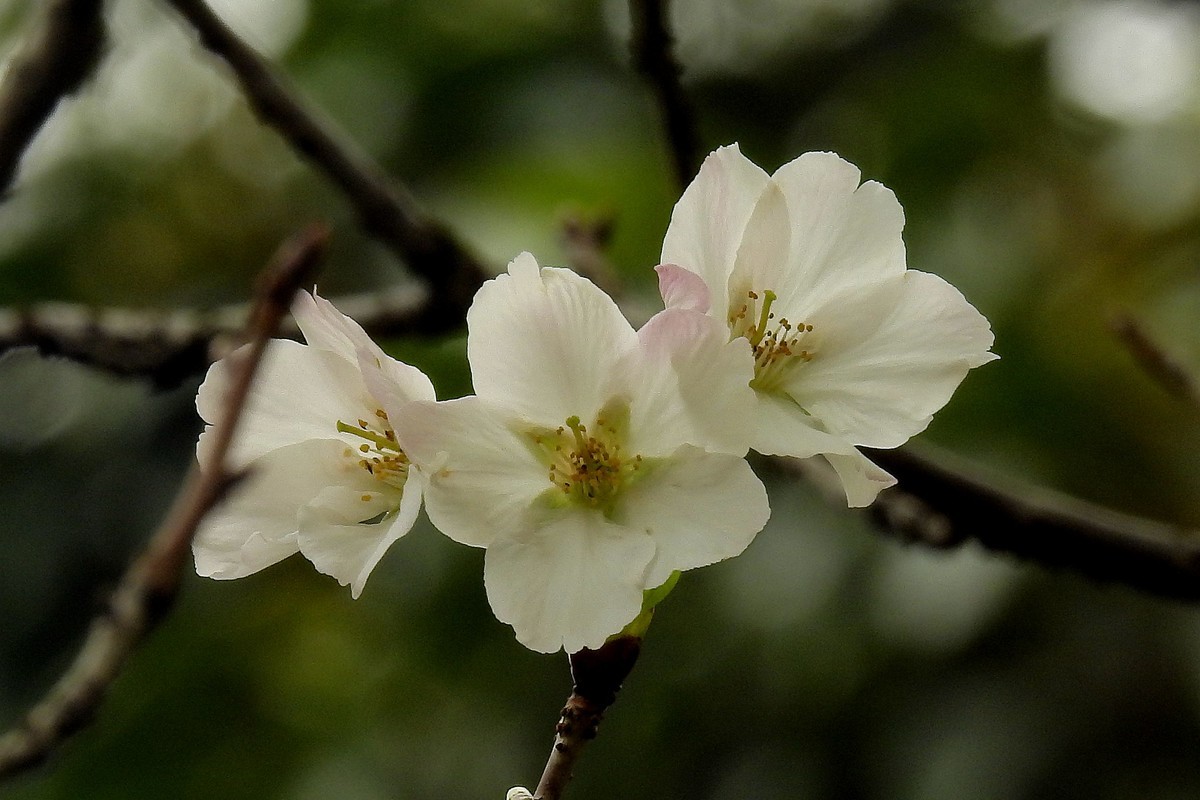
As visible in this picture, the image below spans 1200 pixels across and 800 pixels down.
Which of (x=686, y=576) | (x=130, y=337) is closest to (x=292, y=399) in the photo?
(x=130, y=337)

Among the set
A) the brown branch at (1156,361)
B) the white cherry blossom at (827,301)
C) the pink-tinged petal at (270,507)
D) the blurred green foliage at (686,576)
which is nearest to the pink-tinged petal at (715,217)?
the white cherry blossom at (827,301)

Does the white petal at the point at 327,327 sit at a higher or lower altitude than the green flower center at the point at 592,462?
higher

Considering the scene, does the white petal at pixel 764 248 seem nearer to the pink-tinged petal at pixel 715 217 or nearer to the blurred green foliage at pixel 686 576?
the pink-tinged petal at pixel 715 217

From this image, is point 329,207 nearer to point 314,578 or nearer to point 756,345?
Result: point 314,578

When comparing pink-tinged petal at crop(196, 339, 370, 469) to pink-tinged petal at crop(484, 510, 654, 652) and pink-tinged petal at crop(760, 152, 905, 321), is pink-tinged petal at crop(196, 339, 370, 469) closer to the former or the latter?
pink-tinged petal at crop(484, 510, 654, 652)

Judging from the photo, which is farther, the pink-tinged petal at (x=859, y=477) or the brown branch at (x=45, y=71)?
the brown branch at (x=45, y=71)
